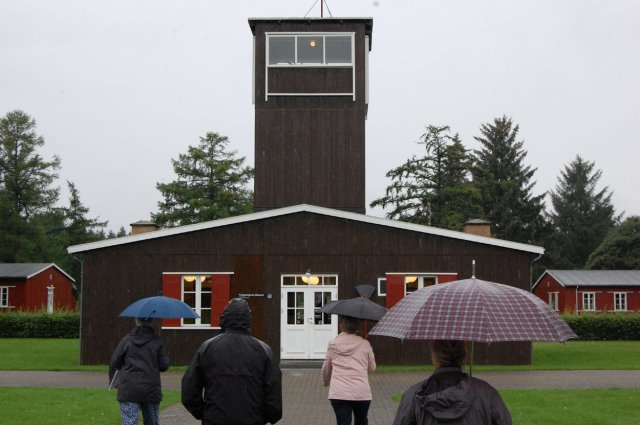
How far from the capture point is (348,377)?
860 cm

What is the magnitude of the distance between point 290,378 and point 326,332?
3.63 metres

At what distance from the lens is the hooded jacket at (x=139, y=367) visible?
30.2ft

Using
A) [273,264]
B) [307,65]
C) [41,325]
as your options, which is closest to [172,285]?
[273,264]

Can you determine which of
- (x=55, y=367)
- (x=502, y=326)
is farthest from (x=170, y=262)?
(x=502, y=326)

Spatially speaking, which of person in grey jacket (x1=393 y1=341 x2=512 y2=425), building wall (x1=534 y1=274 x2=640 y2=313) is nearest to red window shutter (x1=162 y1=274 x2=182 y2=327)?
person in grey jacket (x1=393 y1=341 x2=512 y2=425)

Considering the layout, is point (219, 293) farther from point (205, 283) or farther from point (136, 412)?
point (136, 412)

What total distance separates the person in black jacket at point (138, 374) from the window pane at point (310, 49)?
1967cm

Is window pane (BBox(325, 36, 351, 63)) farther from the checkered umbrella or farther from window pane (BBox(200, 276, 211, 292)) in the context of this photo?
the checkered umbrella

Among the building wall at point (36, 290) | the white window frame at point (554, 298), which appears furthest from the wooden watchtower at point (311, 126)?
the white window frame at point (554, 298)

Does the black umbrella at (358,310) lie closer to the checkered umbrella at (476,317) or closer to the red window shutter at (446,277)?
the checkered umbrella at (476,317)

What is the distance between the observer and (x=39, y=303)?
169ft

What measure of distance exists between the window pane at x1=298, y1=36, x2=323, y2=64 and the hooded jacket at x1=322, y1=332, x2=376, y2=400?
20.3 meters

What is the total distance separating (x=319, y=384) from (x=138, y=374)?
10.5 meters

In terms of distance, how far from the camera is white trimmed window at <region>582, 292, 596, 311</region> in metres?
50.2
